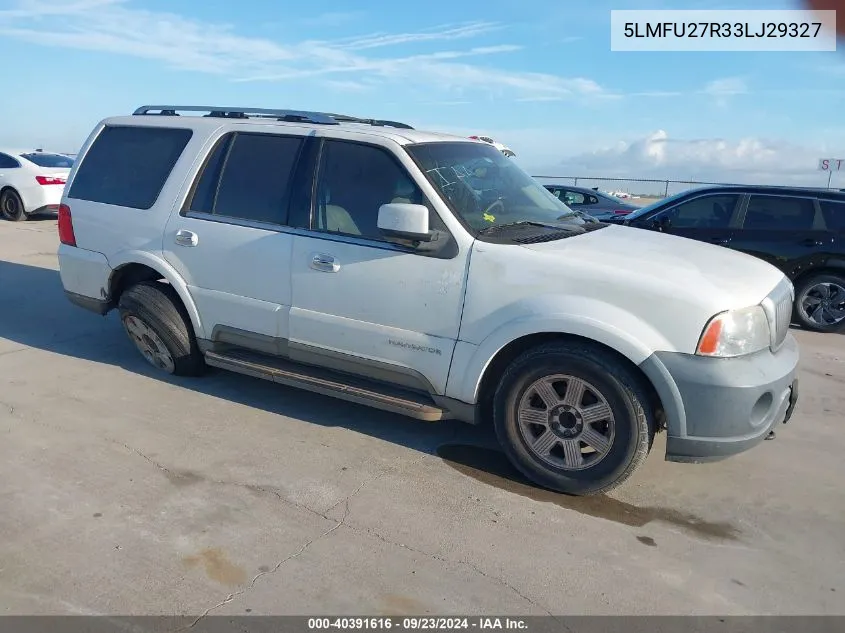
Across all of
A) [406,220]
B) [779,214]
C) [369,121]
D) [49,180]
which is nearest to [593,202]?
[779,214]

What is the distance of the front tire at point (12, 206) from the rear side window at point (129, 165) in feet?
33.3

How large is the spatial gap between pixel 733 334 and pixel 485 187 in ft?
5.77

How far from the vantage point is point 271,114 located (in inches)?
199

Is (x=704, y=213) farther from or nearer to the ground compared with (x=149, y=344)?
farther from the ground

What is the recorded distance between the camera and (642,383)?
11.7 ft

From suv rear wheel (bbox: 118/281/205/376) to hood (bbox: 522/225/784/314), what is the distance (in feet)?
8.82

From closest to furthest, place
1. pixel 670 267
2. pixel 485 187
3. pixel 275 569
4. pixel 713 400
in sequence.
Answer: pixel 275 569 < pixel 713 400 < pixel 670 267 < pixel 485 187

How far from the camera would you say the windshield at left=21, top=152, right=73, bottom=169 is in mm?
14391

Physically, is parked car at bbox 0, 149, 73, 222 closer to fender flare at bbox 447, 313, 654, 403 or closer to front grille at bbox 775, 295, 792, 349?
fender flare at bbox 447, 313, 654, 403

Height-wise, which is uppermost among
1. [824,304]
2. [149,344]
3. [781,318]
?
[781,318]

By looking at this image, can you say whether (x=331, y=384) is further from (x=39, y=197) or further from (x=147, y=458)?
(x=39, y=197)

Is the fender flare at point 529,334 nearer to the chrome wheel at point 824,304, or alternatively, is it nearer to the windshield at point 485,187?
the windshield at point 485,187

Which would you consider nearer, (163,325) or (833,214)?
(163,325)
